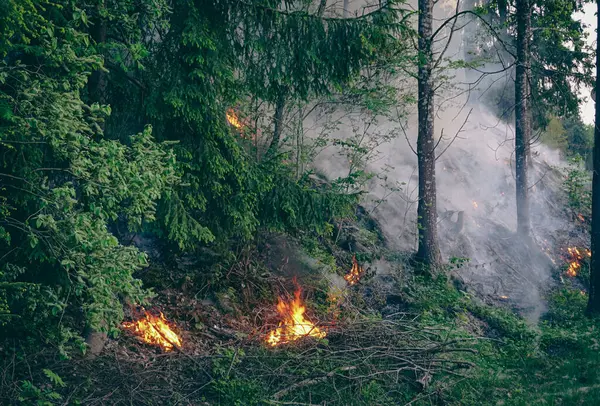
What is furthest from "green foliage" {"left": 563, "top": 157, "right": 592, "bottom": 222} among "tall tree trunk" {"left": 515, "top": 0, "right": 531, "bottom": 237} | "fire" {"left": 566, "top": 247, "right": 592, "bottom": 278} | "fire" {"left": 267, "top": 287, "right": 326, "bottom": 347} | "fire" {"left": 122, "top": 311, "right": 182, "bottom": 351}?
"fire" {"left": 122, "top": 311, "right": 182, "bottom": 351}

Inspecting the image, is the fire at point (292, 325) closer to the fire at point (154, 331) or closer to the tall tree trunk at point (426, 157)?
the fire at point (154, 331)

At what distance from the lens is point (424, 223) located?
13.0 m

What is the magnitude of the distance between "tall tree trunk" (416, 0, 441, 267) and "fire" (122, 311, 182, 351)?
7182 millimetres

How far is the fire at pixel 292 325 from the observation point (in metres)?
8.44

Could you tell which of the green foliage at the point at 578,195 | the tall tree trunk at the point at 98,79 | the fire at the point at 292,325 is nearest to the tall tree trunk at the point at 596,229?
the fire at the point at 292,325

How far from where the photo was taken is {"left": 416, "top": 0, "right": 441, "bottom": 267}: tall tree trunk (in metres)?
12.7

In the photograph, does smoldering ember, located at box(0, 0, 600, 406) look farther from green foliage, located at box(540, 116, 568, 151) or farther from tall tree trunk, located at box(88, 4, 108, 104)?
green foliage, located at box(540, 116, 568, 151)

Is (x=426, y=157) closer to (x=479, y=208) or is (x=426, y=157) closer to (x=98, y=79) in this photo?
(x=98, y=79)

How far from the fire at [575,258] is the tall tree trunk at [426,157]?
645cm

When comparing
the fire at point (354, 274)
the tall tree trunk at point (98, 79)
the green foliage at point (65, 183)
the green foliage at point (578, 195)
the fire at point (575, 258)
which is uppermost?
the tall tree trunk at point (98, 79)

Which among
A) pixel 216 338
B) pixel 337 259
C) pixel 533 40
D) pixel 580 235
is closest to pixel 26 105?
pixel 216 338

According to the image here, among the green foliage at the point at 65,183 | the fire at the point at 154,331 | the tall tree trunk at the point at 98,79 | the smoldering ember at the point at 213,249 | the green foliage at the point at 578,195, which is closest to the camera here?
the green foliage at the point at 65,183

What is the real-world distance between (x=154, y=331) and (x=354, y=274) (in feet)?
18.5

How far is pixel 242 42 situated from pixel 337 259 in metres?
6.11
